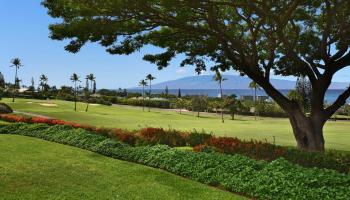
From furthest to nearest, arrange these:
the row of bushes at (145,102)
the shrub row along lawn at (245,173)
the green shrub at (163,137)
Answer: the row of bushes at (145,102)
the green shrub at (163,137)
the shrub row along lawn at (245,173)

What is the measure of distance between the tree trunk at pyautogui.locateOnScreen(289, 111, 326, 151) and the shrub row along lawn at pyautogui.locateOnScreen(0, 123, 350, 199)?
555cm

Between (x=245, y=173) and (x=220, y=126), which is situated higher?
(x=245, y=173)

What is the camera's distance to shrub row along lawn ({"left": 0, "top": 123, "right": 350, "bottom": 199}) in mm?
10812

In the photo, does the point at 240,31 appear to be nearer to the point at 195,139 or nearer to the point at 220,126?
the point at 195,139

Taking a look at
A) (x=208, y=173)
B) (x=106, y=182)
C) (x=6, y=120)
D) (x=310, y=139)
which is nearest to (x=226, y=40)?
(x=310, y=139)

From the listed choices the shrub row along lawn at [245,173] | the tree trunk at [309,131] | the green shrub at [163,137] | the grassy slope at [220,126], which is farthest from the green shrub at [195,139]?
the grassy slope at [220,126]

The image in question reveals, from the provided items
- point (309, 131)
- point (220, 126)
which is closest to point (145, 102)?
point (220, 126)

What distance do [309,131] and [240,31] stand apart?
246 inches

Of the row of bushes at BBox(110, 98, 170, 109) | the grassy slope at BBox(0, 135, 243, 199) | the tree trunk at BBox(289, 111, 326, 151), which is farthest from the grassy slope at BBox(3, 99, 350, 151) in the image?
the row of bushes at BBox(110, 98, 170, 109)

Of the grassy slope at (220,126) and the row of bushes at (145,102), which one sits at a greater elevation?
the row of bushes at (145,102)

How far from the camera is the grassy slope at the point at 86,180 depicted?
11.5 meters

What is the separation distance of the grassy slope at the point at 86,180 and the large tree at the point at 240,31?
Answer: 5.20 metres

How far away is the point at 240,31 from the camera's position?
22422 millimetres

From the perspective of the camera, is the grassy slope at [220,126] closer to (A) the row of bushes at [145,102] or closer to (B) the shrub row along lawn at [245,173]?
(B) the shrub row along lawn at [245,173]
